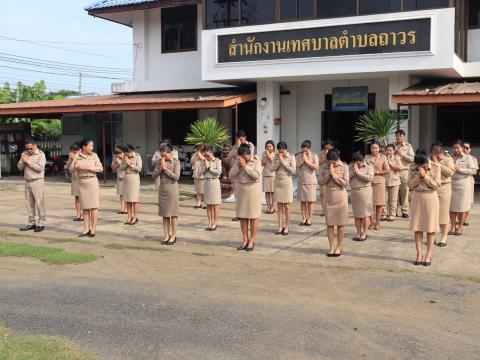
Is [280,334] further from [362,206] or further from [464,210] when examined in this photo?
[464,210]

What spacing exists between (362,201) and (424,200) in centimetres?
164

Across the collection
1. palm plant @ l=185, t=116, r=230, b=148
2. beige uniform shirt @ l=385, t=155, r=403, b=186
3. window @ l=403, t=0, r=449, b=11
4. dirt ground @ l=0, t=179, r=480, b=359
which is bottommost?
dirt ground @ l=0, t=179, r=480, b=359

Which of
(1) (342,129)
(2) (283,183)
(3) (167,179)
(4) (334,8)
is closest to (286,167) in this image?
(2) (283,183)

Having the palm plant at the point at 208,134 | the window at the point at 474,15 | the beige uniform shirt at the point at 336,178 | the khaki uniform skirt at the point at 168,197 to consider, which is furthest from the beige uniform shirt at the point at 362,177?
the window at the point at 474,15

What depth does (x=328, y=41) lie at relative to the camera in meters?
15.5

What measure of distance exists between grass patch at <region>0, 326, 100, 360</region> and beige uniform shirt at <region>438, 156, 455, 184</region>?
20.0 ft

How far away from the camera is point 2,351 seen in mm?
4637

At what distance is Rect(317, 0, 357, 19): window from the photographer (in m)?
15.7

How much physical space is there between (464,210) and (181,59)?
13097mm

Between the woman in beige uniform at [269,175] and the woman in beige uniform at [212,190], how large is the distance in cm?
104

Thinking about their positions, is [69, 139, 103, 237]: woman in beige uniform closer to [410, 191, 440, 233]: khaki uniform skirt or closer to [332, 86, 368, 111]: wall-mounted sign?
[410, 191, 440, 233]: khaki uniform skirt

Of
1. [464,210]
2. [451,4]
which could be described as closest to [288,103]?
[451,4]

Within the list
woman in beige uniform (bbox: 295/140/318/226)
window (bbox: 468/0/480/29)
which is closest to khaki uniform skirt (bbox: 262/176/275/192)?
woman in beige uniform (bbox: 295/140/318/226)

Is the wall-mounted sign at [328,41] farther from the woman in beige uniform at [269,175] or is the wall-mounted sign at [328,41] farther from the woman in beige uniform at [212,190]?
the woman in beige uniform at [212,190]
